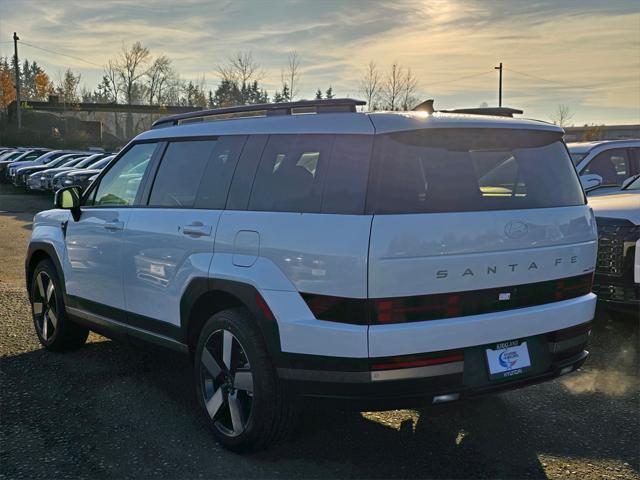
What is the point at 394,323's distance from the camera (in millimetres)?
2867

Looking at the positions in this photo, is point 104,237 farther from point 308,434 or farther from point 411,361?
point 411,361

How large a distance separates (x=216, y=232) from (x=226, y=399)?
3.06ft

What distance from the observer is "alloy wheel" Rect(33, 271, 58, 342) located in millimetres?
5328

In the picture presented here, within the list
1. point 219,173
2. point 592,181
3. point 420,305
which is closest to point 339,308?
point 420,305

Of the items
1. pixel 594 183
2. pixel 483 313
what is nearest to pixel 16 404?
pixel 483 313

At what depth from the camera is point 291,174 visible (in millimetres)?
3354

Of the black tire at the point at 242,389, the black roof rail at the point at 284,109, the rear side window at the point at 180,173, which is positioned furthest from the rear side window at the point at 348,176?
the rear side window at the point at 180,173

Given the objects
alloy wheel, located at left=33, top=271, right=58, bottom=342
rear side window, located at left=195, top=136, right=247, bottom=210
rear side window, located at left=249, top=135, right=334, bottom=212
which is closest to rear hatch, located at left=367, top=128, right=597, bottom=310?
rear side window, located at left=249, top=135, right=334, bottom=212

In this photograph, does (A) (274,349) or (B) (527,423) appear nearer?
(A) (274,349)

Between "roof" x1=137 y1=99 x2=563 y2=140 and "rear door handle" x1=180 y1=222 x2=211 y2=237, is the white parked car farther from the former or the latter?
"rear door handle" x1=180 y1=222 x2=211 y2=237

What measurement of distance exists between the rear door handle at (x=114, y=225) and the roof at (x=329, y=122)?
71 centimetres

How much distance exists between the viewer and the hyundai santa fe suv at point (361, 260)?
2896 mm

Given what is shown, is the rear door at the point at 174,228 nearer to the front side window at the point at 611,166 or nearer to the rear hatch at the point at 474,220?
the rear hatch at the point at 474,220

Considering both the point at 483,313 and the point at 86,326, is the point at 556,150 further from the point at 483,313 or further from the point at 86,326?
the point at 86,326
